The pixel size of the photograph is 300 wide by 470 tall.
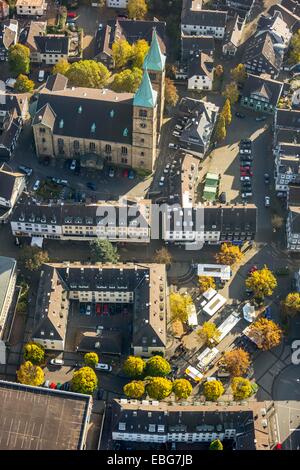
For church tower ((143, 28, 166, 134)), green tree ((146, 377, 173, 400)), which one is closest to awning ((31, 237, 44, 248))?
green tree ((146, 377, 173, 400))

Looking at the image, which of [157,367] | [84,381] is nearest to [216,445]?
[157,367]

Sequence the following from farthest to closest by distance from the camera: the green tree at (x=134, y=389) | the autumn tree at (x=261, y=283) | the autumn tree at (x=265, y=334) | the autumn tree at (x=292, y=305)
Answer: the autumn tree at (x=261, y=283), the autumn tree at (x=292, y=305), the autumn tree at (x=265, y=334), the green tree at (x=134, y=389)

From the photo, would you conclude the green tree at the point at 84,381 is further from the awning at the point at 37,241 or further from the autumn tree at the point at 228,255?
the autumn tree at the point at 228,255

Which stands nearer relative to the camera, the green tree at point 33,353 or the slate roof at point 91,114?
the green tree at point 33,353

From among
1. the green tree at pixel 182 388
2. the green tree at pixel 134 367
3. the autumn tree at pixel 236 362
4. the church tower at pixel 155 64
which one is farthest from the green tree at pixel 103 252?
the church tower at pixel 155 64
